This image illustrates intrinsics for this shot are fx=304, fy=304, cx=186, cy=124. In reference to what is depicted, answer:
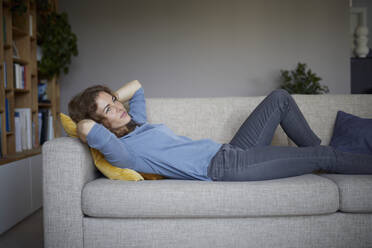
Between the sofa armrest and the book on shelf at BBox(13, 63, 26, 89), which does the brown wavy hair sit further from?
the book on shelf at BBox(13, 63, 26, 89)

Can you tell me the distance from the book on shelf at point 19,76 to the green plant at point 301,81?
2824mm

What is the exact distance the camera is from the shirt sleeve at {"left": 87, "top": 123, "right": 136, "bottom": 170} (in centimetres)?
134

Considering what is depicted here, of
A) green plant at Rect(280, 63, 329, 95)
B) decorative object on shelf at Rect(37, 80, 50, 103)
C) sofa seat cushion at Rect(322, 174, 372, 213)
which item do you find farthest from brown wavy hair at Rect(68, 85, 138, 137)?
green plant at Rect(280, 63, 329, 95)

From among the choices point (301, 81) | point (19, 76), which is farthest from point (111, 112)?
point (301, 81)

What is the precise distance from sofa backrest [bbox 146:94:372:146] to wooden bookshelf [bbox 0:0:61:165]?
44.7 inches

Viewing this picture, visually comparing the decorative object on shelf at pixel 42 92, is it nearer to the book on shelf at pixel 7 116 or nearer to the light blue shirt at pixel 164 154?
the book on shelf at pixel 7 116

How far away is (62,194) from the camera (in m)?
1.41

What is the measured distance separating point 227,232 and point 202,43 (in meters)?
2.89

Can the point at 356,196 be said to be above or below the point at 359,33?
below

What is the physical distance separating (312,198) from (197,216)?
1.75 feet

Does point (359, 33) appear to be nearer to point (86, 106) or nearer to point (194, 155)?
point (194, 155)

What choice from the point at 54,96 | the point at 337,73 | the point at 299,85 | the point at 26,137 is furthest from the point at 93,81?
the point at 337,73

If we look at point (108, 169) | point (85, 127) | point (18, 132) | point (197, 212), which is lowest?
point (197, 212)

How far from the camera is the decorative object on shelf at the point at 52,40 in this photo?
10.2 ft
